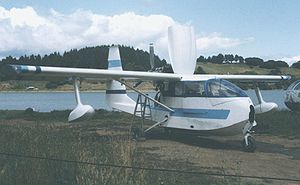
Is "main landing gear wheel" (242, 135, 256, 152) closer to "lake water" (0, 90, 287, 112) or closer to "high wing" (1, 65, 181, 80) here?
"high wing" (1, 65, 181, 80)

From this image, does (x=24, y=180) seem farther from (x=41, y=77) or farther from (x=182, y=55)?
(x=182, y=55)

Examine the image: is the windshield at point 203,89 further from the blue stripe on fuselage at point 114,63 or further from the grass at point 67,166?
the grass at point 67,166

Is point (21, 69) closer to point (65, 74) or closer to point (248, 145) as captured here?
point (65, 74)

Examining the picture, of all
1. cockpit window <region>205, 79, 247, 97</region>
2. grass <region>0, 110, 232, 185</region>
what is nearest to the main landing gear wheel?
cockpit window <region>205, 79, 247, 97</region>

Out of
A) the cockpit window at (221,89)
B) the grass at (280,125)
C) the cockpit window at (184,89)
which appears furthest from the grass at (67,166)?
the grass at (280,125)

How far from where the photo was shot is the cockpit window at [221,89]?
50.4ft

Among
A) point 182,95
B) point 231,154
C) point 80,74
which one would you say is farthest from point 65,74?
point 231,154

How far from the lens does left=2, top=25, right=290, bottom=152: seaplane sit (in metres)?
15.0

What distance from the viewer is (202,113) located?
52.9ft

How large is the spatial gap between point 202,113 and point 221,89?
1.10 metres

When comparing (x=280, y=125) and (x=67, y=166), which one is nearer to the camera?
(x=67, y=166)

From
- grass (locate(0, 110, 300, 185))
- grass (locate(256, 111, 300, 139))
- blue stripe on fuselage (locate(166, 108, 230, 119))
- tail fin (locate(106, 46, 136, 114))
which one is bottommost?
grass (locate(256, 111, 300, 139))

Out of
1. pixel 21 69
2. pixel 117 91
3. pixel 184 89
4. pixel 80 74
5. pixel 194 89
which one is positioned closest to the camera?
pixel 21 69

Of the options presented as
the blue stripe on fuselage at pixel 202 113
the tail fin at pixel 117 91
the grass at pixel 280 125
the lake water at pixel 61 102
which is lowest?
the lake water at pixel 61 102
